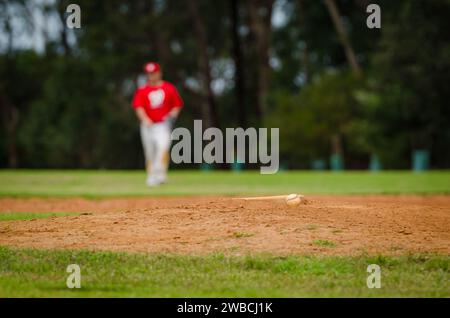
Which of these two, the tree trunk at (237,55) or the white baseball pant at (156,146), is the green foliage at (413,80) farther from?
the white baseball pant at (156,146)

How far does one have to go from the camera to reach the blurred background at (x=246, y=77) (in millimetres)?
38762

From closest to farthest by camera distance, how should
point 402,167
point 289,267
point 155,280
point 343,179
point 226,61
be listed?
point 155,280 → point 289,267 → point 343,179 → point 402,167 → point 226,61

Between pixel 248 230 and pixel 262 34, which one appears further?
pixel 262 34

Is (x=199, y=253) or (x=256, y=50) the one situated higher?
(x=256, y=50)

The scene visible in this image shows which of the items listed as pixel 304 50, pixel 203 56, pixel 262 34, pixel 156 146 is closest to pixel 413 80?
pixel 262 34

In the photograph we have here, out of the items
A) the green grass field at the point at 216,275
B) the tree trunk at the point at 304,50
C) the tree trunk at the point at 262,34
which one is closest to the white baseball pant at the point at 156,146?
the green grass field at the point at 216,275

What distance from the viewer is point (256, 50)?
2046 inches

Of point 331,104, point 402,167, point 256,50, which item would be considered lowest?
point 402,167

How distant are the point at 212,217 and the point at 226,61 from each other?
4684cm

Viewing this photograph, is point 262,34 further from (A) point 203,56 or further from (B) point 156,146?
(B) point 156,146

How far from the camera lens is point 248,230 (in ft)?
29.3

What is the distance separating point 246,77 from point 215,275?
154ft
